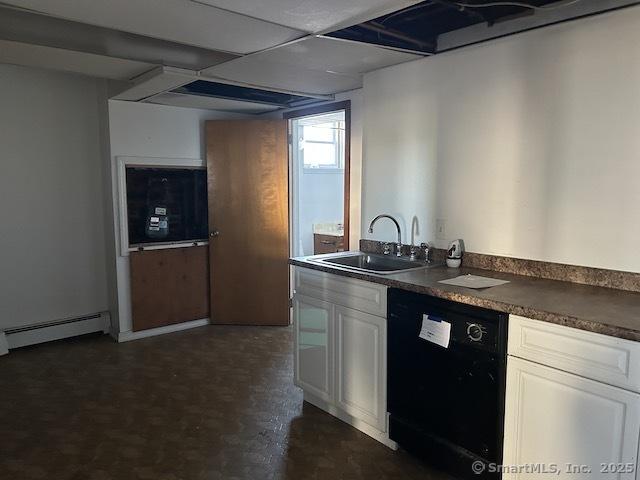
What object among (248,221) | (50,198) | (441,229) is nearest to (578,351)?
(441,229)

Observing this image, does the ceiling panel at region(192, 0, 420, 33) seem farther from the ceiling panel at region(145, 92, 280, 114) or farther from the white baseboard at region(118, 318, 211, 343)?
the white baseboard at region(118, 318, 211, 343)

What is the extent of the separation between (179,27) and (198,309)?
3.06m

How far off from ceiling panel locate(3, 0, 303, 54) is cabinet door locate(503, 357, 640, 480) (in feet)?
6.27

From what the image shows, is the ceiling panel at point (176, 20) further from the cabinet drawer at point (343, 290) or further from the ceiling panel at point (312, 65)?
the cabinet drawer at point (343, 290)

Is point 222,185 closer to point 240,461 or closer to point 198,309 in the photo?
point 198,309

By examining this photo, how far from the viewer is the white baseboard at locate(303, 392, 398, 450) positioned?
104 inches

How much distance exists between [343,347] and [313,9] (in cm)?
176

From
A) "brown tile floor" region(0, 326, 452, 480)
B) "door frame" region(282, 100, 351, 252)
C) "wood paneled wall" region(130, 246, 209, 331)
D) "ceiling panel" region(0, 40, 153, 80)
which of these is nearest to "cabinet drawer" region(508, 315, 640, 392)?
"brown tile floor" region(0, 326, 452, 480)

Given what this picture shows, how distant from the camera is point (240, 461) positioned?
2.51 metres

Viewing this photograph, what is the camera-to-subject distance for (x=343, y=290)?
2.77 metres

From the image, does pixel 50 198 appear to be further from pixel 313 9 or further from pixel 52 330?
pixel 313 9

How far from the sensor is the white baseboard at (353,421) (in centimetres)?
264

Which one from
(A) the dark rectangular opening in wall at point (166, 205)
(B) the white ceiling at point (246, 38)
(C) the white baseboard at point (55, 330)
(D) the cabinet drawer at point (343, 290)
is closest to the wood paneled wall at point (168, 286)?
(A) the dark rectangular opening in wall at point (166, 205)

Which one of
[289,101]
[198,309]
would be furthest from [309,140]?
[198,309]
